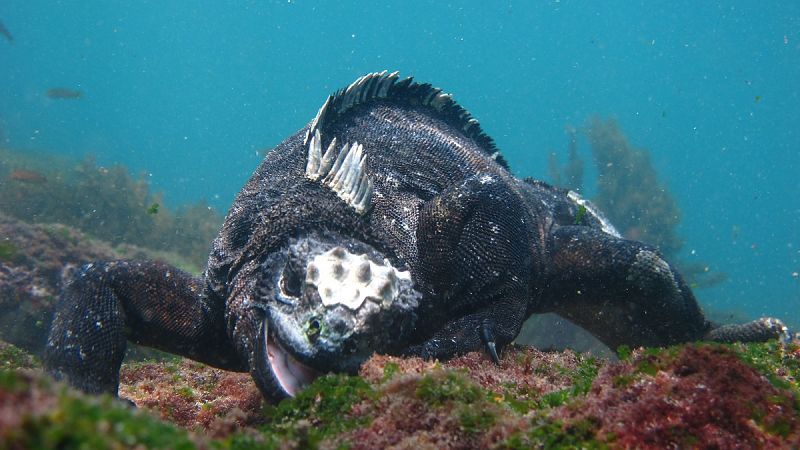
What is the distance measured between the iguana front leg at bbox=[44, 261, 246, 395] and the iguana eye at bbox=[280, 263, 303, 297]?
37.8 inches

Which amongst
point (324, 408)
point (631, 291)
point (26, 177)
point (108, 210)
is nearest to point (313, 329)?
point (324, 408)

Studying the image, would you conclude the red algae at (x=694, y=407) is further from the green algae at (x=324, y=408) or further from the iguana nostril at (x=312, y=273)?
the iguana nostril at (x=312, y=273)

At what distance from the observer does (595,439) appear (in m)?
1.78

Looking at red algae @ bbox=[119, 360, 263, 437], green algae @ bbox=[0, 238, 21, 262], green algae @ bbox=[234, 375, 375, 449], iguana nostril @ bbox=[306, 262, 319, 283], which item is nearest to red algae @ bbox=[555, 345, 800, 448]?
green algae @ bbox=[234, 375, 375, 449]

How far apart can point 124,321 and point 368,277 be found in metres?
Answer: 1.93

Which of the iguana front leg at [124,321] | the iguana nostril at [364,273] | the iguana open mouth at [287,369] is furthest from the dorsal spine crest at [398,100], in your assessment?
the iguana open mouth at [287,369]

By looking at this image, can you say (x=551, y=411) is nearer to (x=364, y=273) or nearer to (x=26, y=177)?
(x=364, y=273)

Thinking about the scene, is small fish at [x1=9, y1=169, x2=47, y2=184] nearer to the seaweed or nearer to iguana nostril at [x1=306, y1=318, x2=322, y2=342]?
the seaweed

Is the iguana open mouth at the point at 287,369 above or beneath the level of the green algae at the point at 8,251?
beneath

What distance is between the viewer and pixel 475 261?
3.69m

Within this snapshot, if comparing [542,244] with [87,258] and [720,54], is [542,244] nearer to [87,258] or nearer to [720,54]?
[87,258]

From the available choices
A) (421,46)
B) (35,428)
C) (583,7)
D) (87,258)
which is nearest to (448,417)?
(35,428)

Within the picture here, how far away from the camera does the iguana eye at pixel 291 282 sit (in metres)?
2.83

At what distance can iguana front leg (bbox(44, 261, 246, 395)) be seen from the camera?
3.11 metres
